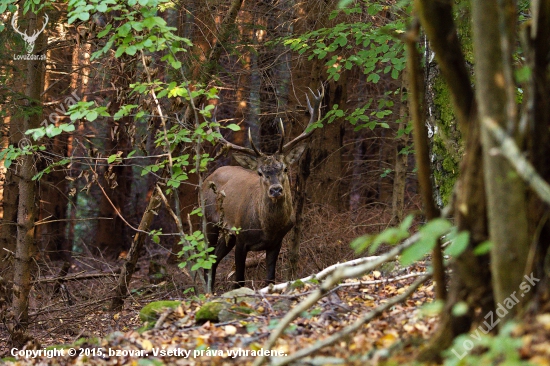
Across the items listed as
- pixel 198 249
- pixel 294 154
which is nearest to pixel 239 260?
pixel 294 154

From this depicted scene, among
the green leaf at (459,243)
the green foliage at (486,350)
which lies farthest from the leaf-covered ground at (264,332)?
the green leaf at (459,243)

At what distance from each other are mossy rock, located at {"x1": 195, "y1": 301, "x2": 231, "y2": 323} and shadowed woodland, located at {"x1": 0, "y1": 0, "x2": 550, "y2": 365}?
2 centimetres

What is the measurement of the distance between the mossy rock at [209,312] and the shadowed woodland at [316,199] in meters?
0.02

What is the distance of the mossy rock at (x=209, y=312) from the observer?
538cm

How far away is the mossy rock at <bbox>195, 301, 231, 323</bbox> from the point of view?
5.38 meters

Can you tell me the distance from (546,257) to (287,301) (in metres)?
2.60

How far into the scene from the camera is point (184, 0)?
10.1 m

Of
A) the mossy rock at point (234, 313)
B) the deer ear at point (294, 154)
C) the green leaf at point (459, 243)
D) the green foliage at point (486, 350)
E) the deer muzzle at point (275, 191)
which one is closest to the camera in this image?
the green foliage at point (486, 350)

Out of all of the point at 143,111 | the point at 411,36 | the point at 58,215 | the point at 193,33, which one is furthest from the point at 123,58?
the point at 58,215

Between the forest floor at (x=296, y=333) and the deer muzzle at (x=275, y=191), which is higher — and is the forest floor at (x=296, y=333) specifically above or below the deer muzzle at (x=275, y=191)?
below

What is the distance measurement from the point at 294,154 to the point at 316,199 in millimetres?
2827

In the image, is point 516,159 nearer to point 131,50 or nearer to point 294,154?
point 131,50

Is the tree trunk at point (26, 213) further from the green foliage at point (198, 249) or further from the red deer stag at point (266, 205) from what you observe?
the green foliage at point (198, 249)

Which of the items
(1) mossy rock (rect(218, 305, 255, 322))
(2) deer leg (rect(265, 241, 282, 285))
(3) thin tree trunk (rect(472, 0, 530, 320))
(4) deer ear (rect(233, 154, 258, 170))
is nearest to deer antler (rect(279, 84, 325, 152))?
(4) deer ear (rect(233, 154, 258, 170))
